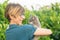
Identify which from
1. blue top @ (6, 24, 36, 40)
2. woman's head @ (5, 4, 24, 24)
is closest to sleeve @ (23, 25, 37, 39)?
blue top @ (6, 24, 36, 40)

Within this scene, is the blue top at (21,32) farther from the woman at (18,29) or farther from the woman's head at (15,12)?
the woman's head at (15,12)

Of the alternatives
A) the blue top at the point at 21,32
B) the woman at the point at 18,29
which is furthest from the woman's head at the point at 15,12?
the blue top at the point at 21,32

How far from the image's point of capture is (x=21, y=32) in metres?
3.56

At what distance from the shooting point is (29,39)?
356 cm

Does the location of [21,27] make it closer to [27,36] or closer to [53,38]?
[27,36]

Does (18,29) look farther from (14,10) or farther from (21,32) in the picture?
(14,10)

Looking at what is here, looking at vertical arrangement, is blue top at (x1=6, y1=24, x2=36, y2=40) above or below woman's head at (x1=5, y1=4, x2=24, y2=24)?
below

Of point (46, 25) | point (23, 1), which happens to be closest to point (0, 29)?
point (46, 25)

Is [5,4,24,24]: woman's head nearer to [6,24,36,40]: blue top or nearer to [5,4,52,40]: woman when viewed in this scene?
[5,4,52,40]: woman

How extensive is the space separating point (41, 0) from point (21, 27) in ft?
23.2

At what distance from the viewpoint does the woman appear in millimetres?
3535

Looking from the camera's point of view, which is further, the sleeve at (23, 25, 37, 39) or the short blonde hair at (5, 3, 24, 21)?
the short blonde hair at (5, 3, 24, 21)

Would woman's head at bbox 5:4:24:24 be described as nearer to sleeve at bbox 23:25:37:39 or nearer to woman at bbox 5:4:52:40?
woman at bbox 5:4:52:40

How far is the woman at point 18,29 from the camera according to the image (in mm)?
3535
